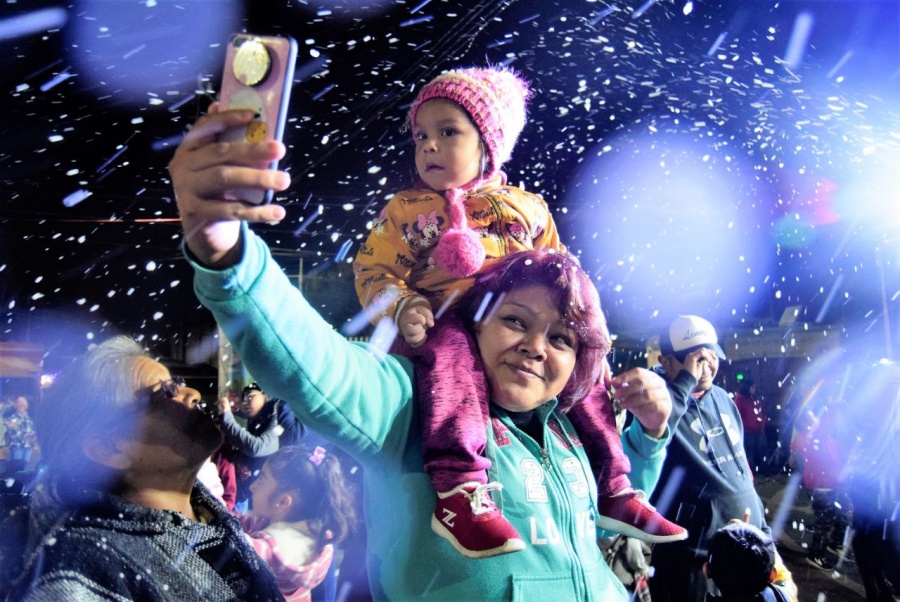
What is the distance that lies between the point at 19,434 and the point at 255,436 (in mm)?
7572

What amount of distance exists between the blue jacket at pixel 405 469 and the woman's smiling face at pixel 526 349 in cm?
9

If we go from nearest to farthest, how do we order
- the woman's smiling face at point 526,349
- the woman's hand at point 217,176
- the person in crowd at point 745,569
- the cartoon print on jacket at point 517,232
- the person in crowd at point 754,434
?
1. the woman's hand at point 217,176
2. the woman's smiling face at point 526,349
3. the cartoon print on jacket at point 517,232
4. the person in crowd at point 745,569
5. the person in crowd at point 754,434

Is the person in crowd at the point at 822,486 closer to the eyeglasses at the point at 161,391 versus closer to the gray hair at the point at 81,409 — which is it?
the eyeglasses at the point at 161,391

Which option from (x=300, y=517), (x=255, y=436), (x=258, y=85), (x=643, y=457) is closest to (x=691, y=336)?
(x=643, y=457)

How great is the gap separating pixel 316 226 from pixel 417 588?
11.9m

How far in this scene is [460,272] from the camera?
5.98 ft

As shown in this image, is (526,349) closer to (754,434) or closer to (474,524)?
(474,524)

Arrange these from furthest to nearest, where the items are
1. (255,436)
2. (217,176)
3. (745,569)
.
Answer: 1. (255,436)
2. (745,569)
3. (217,176)

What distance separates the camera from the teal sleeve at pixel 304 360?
3.39 feet

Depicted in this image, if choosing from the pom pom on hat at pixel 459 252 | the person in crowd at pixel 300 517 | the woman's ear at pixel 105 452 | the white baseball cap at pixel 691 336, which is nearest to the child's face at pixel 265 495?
the person in crowd at pixel 300 517

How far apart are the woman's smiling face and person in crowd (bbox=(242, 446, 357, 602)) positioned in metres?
2.12

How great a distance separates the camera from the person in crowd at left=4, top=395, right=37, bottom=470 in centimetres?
1027

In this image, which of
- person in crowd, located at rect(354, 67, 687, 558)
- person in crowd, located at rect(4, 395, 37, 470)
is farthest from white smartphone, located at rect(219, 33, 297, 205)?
person in crowd, located at rect(4, 395, 37, 470)

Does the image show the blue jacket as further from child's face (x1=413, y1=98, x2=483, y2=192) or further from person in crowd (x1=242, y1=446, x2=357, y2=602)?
person in crowd (x1=242, y1=446, x2=357, y2=602)
